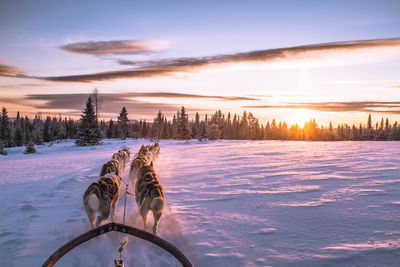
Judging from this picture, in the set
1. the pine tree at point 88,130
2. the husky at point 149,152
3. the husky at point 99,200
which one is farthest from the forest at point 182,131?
the husky at point 99,200

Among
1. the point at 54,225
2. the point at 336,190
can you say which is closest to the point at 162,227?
the point at 54,225

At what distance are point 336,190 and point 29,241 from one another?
7393 mm

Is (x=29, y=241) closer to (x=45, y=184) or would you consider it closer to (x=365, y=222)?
(x=45, y=184)

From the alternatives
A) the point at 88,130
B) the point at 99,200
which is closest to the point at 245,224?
the point at 99,200

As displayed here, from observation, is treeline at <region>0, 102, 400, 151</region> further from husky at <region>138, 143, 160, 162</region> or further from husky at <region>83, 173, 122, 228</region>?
husky at <region>83, 173, 122, 228</region>

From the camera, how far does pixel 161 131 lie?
258 ft

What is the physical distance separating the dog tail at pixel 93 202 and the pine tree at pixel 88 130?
1237 inches

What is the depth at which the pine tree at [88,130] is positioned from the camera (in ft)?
107

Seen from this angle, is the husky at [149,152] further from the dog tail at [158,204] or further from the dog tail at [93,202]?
the dog tail at [158,204]

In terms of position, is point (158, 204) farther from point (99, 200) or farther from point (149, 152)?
point (149, 152)

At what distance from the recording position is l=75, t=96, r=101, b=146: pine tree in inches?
1286

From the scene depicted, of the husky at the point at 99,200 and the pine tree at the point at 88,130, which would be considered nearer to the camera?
the husky at the point at 99,200

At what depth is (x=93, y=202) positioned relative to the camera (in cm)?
434

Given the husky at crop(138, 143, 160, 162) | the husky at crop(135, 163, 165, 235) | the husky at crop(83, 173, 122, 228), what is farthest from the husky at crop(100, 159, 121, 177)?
the husky at crop(138, 143, 160, 162)
